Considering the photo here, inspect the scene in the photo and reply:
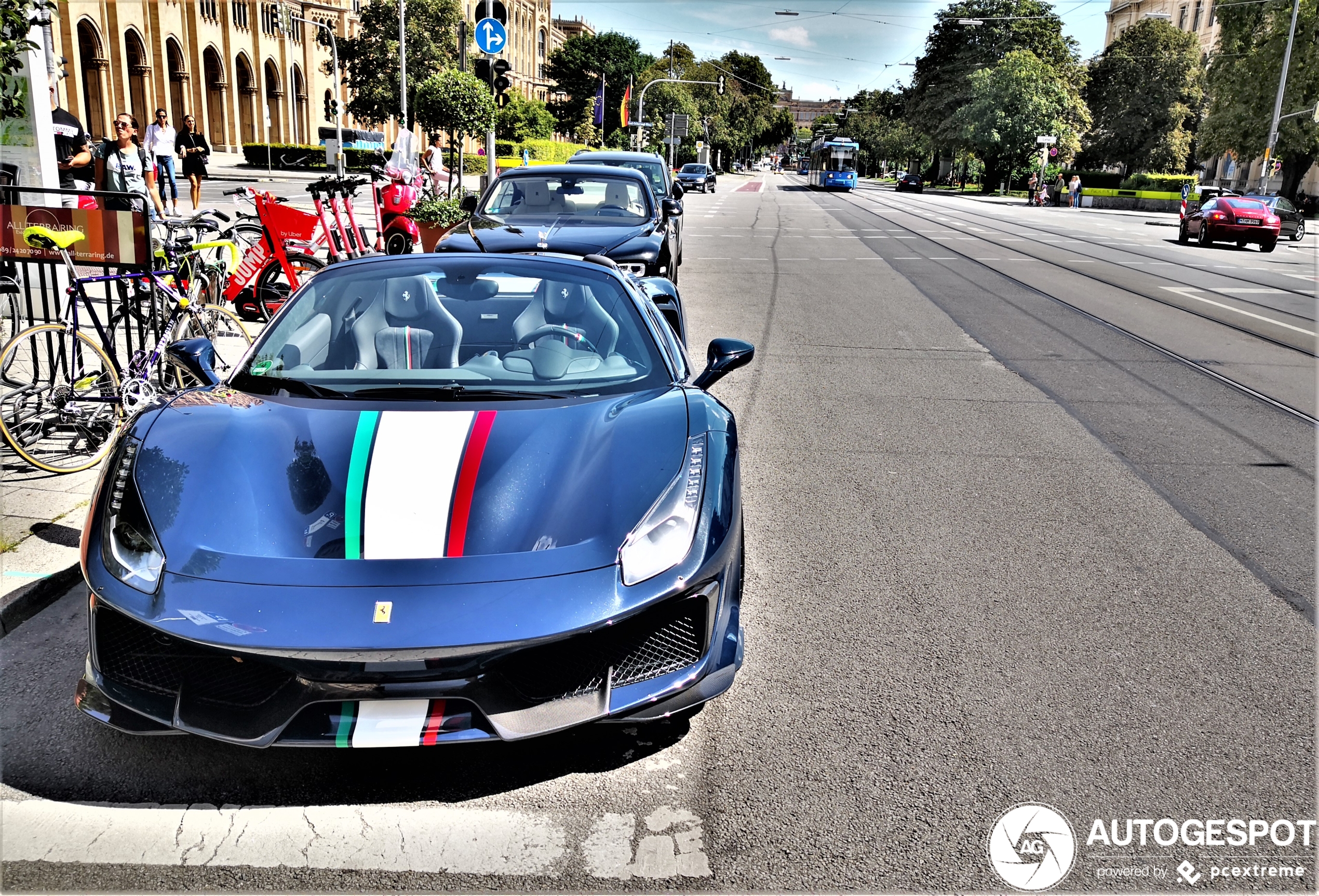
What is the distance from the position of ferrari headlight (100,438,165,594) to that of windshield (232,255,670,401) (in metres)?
0.68

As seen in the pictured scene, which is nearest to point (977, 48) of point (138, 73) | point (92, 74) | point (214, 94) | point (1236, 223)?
point (214, 94)

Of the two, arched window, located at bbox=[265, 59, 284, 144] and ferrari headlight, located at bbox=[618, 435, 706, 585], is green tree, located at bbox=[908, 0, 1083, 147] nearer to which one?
arched window, located at bbox=[265, 59, 284, 144]

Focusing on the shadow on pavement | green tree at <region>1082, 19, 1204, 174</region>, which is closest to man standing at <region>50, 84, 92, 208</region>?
the shadow on pavement

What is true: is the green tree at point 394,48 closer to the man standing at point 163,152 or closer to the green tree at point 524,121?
the green tree at point 524,121

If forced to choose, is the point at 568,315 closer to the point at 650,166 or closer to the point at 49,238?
the point at 49,238

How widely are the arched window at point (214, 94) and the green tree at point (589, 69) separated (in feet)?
180

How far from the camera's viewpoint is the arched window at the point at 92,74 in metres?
45.7

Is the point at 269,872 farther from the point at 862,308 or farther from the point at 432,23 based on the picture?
the point at 432,23

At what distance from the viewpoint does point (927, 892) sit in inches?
96.3

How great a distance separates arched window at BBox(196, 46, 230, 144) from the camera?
54.7 metres

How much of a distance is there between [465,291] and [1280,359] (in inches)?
362

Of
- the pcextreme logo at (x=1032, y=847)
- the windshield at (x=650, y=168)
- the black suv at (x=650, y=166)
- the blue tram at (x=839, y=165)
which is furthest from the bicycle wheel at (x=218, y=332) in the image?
the blue tram at (x=839, y=165)

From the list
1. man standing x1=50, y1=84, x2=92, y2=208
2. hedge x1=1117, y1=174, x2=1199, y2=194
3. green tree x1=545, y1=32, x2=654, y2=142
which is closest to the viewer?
man standing x1=50, y1=84, x2=92, y2=208

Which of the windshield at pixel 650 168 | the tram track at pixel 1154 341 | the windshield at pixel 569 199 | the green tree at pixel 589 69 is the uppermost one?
the green tree at pixel 589 69
